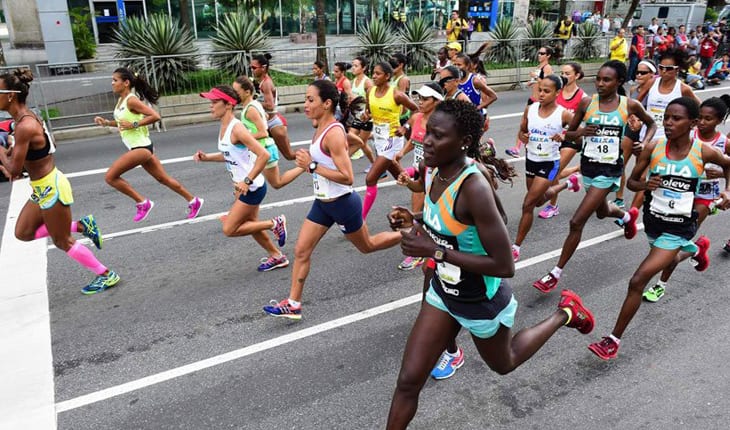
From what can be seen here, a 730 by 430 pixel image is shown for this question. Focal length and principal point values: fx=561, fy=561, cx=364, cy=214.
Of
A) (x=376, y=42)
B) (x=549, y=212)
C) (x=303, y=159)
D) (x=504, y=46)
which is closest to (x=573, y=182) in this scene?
(x=549, y=212)

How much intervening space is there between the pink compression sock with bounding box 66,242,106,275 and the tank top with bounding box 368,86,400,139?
3.85 metres

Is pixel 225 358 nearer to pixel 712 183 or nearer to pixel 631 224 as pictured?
pixel 631 224

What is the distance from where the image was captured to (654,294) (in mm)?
5188

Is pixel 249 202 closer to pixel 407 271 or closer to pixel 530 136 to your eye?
pixel 407 271

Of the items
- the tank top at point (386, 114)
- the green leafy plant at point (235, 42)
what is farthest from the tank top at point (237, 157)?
the green leafy plant at point (235, 42)

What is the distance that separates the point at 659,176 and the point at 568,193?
4303mm

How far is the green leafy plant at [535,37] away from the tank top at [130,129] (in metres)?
15.7

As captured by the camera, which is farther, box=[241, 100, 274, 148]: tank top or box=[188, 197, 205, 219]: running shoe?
box=[188, 197, 205, 219]: running shoe

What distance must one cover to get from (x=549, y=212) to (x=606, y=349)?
3441 millimetres

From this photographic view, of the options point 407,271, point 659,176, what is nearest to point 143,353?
point 407,271

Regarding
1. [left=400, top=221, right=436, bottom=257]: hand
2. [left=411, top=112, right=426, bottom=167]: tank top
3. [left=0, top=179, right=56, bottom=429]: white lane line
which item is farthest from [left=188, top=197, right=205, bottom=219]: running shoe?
[left=400, top=221, right=436, bottom=257]: hand

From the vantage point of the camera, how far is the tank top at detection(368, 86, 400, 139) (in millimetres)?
7613

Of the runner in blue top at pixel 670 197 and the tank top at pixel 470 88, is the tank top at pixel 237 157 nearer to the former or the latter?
the runner in blue top at pixel 670 197

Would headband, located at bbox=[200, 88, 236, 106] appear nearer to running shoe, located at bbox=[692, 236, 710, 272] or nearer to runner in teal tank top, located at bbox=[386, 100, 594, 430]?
runner in teal tank top, located at bbox=[386, 100, 594, 430]
